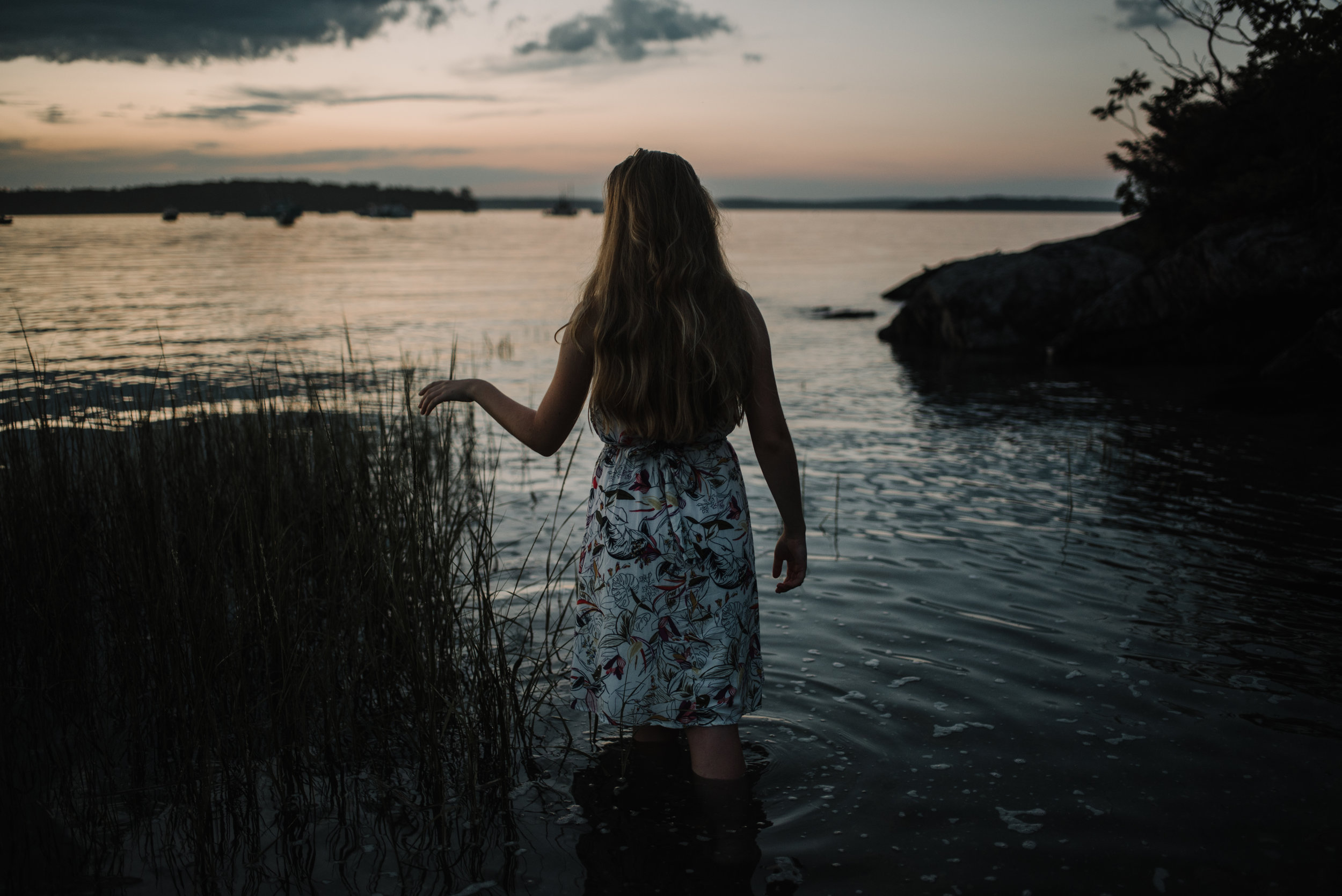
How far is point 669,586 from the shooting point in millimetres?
3238

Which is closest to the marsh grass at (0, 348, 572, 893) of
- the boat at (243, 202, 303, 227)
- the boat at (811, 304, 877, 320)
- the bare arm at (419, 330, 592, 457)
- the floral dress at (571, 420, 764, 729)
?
the floral dress at (571, 420, 764, 729)

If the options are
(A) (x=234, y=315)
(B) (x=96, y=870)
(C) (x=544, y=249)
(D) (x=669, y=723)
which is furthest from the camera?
(C) (x=544, y=249)

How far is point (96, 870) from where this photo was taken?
304 cm

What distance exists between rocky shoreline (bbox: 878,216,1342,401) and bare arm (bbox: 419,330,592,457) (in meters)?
11.2

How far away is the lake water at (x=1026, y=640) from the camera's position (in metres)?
3.22

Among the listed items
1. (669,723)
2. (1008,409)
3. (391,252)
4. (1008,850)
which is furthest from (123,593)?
(391,252)

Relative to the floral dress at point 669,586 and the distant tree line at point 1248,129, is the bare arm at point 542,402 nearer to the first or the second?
the floral dress at point 669,586

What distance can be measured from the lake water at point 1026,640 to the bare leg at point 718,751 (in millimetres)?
264

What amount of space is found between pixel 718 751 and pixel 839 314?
22.3 m

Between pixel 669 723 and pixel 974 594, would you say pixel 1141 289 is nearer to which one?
pixel 974 594

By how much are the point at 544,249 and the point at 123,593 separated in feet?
189

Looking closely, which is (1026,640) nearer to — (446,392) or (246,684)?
(446,392)

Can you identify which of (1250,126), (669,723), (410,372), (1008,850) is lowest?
(1008,850)

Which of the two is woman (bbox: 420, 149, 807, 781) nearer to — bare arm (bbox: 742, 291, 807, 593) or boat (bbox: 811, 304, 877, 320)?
bare arm (bbox: 742, 291, 807, 593)
